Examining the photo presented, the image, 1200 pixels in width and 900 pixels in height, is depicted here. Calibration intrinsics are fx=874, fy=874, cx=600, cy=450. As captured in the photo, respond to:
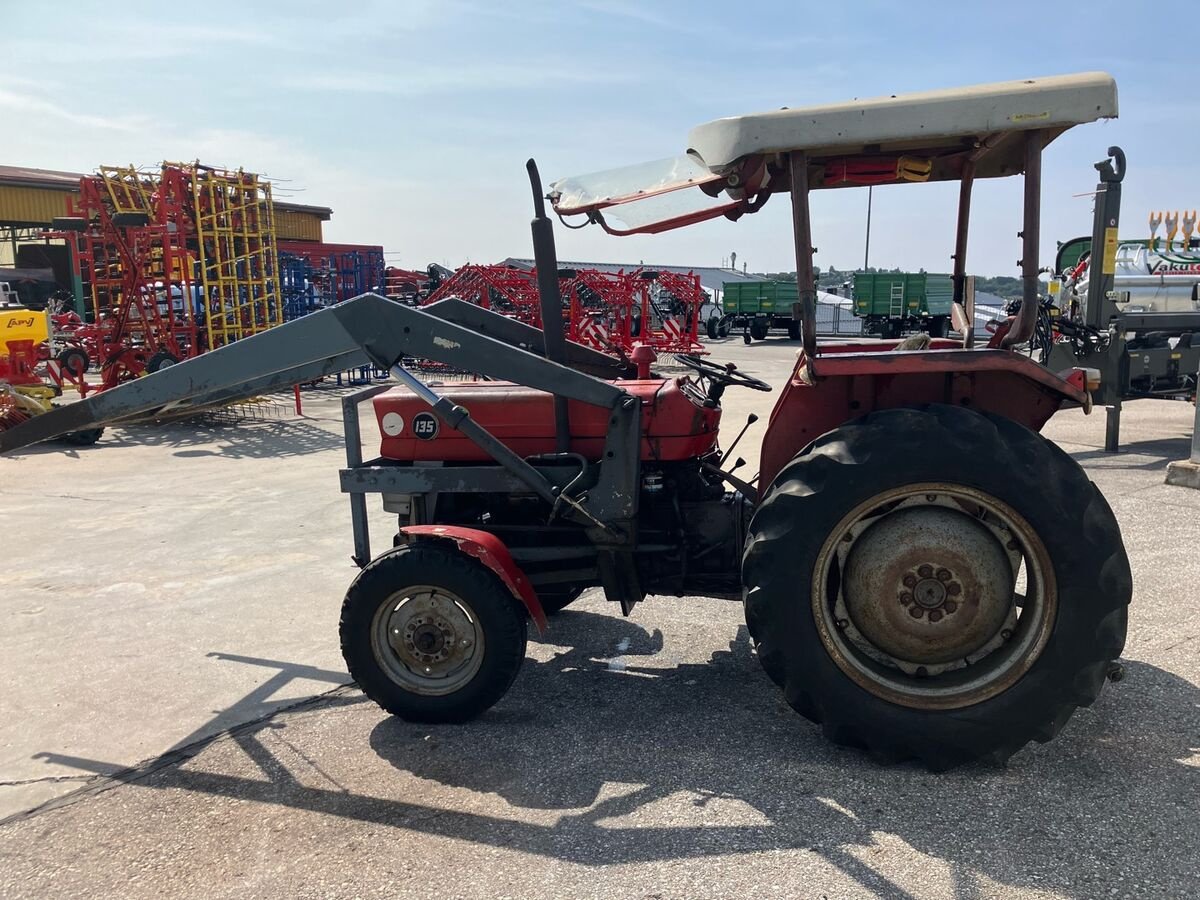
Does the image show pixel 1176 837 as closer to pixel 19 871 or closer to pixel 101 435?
pixel 19 871

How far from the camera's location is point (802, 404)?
3.66 metres

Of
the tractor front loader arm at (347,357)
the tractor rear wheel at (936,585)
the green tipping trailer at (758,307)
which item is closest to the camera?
the tractor rear wheel at (936,585)

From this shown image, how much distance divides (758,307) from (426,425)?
2962cm

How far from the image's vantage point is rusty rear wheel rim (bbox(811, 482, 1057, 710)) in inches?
124

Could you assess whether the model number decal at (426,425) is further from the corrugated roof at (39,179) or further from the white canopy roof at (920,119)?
the corrugated roof at (39,179)

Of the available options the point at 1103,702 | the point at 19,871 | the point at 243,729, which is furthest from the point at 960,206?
the point at 19,871

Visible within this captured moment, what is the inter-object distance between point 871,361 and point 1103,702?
180cm

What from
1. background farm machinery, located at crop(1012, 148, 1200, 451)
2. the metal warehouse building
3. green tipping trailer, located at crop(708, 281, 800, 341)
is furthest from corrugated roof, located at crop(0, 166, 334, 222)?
background farm machinery, located at crop(1012, 148, 1200, 451)

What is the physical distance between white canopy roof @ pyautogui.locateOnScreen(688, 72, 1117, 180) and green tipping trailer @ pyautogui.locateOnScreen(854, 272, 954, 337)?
96.2ft

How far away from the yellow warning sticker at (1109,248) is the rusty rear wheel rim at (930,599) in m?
8.05

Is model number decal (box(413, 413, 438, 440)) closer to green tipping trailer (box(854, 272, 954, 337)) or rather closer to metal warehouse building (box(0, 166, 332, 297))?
green tipping trailer (box(854, 272, 954, 337))

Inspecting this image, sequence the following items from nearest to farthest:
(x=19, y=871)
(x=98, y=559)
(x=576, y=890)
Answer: (x=576, y=890) → (x=19, y=871) → (x=98, y=559)

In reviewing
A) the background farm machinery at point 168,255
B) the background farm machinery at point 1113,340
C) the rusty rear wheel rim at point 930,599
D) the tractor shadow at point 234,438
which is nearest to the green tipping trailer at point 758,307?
the background farm machinery at point 168,255

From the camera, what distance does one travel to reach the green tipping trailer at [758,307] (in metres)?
32.1
